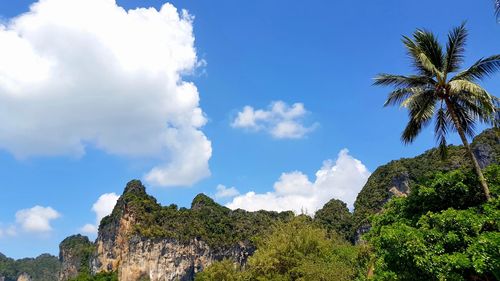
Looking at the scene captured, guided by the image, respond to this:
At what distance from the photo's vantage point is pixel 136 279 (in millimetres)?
111125

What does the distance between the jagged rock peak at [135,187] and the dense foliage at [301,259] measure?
102m

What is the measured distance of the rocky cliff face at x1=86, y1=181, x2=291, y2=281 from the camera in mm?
112625

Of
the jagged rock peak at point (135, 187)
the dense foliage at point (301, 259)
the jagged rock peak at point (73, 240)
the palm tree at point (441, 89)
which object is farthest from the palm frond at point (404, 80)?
the jagged rock peak at point (73, 240)

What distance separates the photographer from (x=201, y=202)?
144m

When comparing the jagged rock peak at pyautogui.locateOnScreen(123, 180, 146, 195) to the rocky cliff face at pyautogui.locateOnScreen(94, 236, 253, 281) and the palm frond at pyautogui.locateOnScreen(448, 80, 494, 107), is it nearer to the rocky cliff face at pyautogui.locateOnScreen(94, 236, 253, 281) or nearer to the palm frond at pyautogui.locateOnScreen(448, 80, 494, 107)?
the rocky cliff face at pyautogui.locateOnScreen(94, 236, 253, 281)

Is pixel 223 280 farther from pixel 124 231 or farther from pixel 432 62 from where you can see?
pixel 124 231

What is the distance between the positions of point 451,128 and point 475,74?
2.24m

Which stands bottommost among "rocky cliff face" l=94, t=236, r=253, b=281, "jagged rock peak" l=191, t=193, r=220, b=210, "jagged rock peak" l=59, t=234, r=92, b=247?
"rocky cliff face" l=94, t=236, r=253, b=281

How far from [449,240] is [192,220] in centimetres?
11659

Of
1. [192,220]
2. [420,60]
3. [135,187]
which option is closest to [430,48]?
[420,60]

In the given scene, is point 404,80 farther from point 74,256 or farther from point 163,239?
point 74,256

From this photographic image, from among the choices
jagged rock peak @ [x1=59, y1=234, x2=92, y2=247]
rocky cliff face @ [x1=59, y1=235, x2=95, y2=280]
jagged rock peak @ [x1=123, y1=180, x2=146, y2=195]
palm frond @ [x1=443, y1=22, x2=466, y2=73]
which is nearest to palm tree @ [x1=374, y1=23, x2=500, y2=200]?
palm frond @ [x1=443, y1=22, x2=466, y2=73]

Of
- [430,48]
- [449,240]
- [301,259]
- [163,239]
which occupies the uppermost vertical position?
[163,239]

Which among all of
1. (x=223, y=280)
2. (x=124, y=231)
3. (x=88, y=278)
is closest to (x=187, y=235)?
(x=124, y=231)
